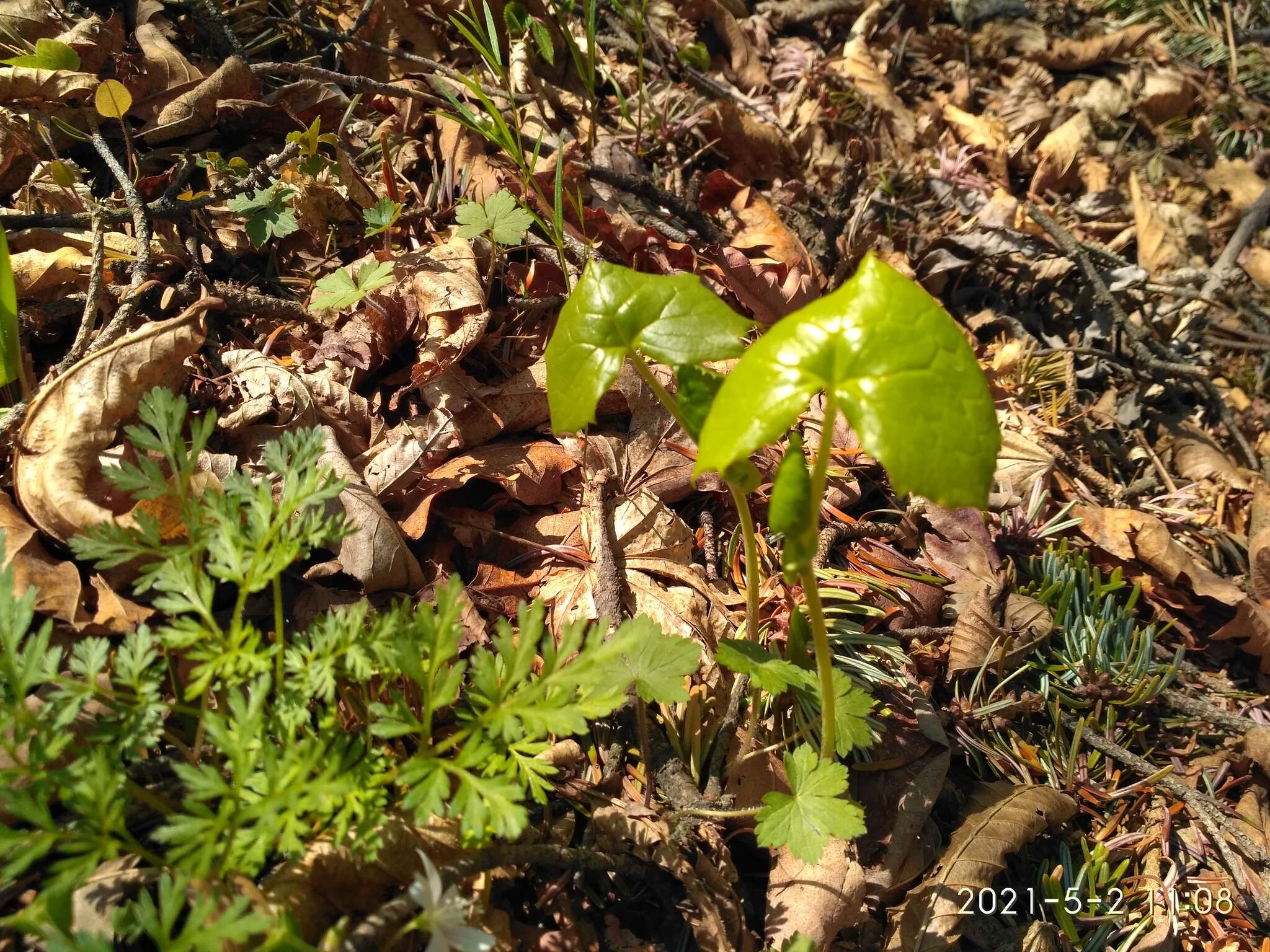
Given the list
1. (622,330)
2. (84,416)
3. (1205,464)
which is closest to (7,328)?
(84,416)

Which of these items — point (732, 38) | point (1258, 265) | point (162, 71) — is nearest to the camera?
point (162, 71)

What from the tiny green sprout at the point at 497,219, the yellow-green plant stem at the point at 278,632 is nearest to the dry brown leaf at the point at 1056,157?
the tiny green sprout at the point at 497,219

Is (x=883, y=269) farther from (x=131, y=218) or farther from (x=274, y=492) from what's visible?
(x=131, y=218)

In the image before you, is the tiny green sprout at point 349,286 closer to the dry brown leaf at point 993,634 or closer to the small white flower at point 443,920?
the small white flower at point 443,920

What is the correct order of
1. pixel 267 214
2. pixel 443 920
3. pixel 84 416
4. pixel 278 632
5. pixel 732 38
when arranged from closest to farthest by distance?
pixel 443 920 < pixel 278 632 < pixel 84 416 < pixel 267 214 < pixel 732 38

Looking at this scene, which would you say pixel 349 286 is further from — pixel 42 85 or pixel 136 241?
pixel 42 85

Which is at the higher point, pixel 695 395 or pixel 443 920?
pixel 695 395

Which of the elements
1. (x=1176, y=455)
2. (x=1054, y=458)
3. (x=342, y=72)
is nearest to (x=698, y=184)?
(x=342, y=72)
